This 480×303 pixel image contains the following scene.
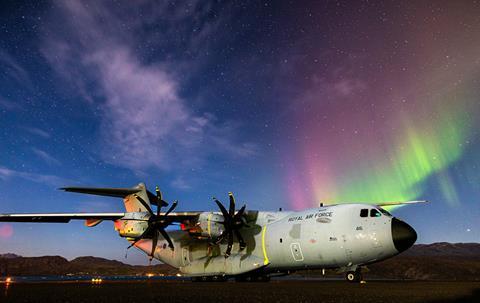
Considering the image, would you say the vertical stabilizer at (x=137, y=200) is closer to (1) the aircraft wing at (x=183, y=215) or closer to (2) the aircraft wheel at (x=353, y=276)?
(1) the aircraft wing at (x=183, y=215)

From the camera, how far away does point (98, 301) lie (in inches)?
272

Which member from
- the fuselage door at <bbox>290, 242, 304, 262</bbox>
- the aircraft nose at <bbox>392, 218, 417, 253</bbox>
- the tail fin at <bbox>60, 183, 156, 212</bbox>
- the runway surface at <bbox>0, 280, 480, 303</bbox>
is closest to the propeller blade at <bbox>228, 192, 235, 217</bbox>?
the fuselage door at <bbox>290, 242, 304, 262</bbox>

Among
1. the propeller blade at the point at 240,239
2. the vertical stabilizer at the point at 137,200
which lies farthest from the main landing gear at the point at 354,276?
the vertical stabilizer at the point at 137,200

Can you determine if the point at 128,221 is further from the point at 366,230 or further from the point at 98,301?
the point at 98,301

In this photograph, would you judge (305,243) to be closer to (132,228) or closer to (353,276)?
(353,276)

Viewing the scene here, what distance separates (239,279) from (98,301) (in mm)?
16610

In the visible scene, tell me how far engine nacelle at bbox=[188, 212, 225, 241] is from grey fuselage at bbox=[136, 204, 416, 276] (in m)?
1.55

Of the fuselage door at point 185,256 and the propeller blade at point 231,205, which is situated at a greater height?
the propeller blade at point 231,205

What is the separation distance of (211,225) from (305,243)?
5.29 m

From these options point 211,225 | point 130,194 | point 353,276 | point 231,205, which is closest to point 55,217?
point 130,194

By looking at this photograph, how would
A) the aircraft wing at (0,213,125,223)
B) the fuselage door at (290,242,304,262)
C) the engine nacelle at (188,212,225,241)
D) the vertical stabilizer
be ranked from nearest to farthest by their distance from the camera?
the fuselage door at (290,242,304,262) → the engine nacelle at (188,212,225,241) → the aircraft wing at (0,213,125,223) → the vertical stabilizer

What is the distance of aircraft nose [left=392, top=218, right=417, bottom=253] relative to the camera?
16.0 m

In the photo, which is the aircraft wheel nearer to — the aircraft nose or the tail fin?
the aircraft nose

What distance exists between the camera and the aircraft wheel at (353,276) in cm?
1712
